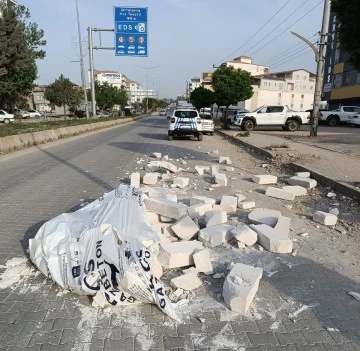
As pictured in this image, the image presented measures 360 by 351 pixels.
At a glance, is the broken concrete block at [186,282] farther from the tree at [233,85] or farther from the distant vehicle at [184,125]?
the tree at [233,85]

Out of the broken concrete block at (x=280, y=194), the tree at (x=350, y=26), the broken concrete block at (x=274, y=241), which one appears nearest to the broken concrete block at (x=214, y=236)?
the broken concrete block at (x=274, y=241)

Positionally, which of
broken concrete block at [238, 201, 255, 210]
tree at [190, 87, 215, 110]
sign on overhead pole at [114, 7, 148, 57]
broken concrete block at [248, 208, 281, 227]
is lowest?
broken concrete block at [238, 201, 255, 210]

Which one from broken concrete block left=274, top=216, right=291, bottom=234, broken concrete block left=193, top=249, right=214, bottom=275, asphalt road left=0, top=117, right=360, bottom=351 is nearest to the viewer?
asphalt road left=0, top=117, right=360, bottom=351

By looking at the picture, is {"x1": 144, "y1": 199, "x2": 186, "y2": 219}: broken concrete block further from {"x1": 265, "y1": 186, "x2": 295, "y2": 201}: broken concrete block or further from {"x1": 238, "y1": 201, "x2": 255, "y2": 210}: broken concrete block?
{"x1": 265, "y1": 186, "x2": 295, "y2": 201}: broken concrete block

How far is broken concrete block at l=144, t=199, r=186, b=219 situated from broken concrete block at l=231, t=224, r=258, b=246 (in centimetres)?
78

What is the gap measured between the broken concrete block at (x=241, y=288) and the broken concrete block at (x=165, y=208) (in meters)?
1.49

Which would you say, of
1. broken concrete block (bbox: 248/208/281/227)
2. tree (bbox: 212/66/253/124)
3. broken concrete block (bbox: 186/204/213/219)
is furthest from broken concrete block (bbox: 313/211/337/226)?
tree (bbox: 212/66/253/124)

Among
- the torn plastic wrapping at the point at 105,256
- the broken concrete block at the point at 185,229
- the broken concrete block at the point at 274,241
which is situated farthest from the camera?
the broken concrete block at the point at 185,229

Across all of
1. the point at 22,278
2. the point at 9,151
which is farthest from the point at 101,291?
the point at 9,151

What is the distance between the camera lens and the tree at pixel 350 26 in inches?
244

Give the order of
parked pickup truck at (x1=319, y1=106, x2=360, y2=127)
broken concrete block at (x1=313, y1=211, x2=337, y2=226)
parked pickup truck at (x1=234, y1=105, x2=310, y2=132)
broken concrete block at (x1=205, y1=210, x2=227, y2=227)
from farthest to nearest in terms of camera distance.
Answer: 1. parked pickup truck at (x1=319, y1=106, x2=360, y2=127)
2. parked pickup truck at (x1=234, y1=105, x2=310, y2=132)
3. broken concrete block at (x1=313, y1=211, x2=337, y2=226)
4. broken concrete block at (x1=205, y1=210, x2=227, y2=227)

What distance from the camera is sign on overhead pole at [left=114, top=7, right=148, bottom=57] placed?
73.3 ft

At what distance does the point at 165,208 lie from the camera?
454 cm

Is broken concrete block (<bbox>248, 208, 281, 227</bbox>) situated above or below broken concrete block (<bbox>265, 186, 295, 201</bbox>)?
above
